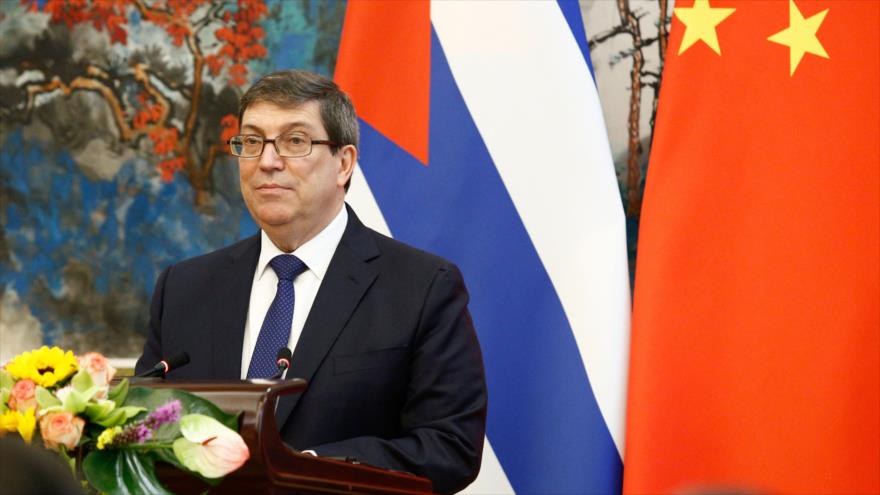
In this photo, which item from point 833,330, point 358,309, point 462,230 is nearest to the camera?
point 358,309

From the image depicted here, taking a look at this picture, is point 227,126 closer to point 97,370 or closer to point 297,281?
point 297,281

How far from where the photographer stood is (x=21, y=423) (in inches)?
70.2

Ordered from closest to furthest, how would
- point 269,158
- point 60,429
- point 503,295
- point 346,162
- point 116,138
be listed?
1. point 60,429
2. point 269,158
3. point 346,162
4. point 503,295
5. point 116,138

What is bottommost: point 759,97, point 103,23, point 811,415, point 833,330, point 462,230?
point 811,415

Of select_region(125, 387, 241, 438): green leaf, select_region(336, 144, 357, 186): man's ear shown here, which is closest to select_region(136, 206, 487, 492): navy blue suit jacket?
select_region(336, 144, 357, 186): man's ear

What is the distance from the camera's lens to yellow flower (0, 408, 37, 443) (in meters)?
1.78

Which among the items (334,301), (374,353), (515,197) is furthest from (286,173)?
(515,197)

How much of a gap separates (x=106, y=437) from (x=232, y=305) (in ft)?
3.79

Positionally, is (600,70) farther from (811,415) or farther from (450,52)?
(811,415)

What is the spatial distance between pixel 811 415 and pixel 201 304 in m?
1.83

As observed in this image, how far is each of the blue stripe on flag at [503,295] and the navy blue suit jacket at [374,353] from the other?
0.96m

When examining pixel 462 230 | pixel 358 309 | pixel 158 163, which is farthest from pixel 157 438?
pixel 158 163

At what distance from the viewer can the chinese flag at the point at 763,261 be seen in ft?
11.6

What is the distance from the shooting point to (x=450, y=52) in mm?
4062
